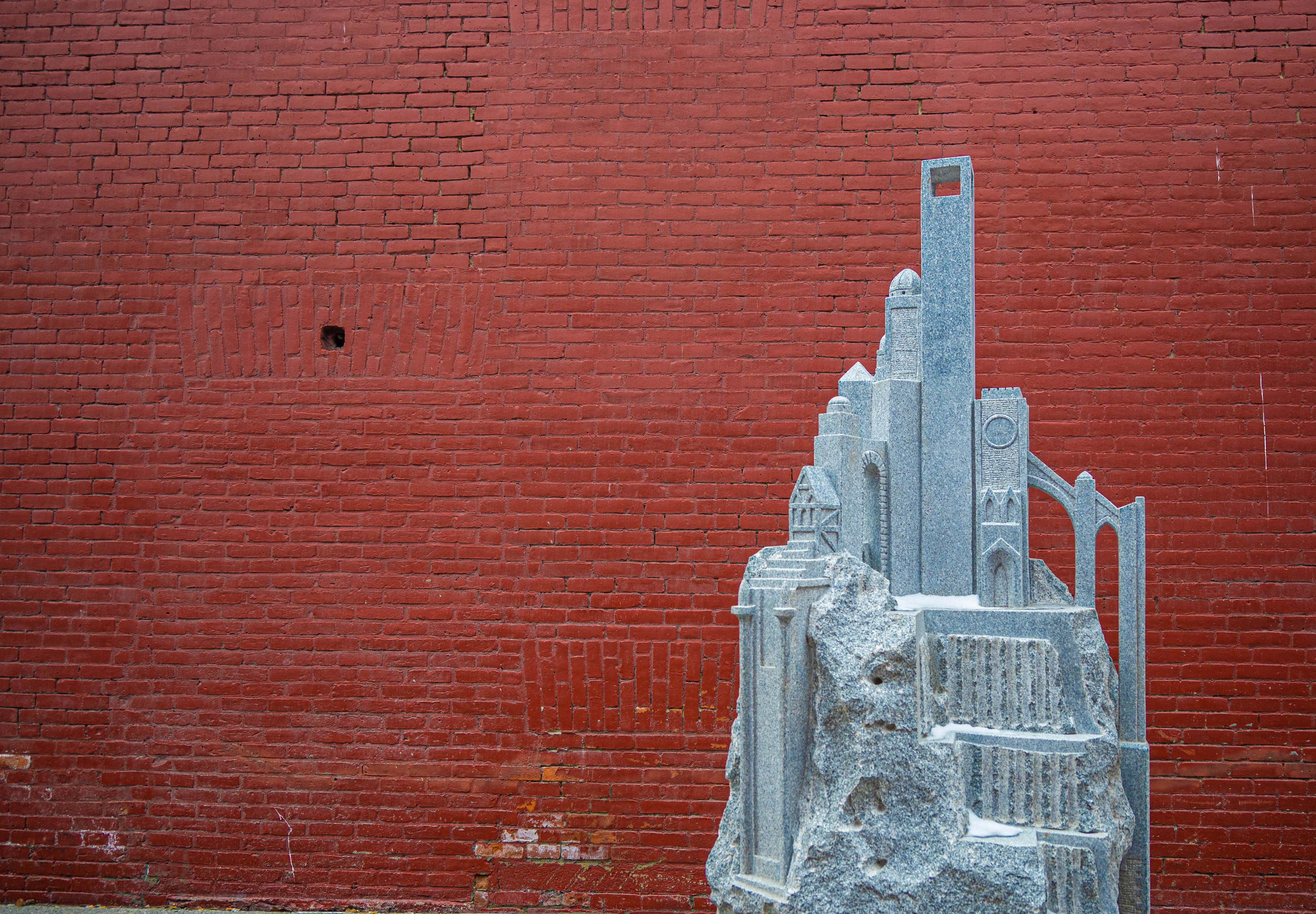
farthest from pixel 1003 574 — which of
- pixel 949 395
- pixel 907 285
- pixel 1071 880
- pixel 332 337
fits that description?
pixel 332 337

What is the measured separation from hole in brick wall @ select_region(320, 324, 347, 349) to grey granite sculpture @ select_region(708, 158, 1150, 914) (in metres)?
3.44

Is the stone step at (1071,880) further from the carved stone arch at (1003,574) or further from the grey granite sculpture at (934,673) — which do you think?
the carved stone arch at (1003,574)

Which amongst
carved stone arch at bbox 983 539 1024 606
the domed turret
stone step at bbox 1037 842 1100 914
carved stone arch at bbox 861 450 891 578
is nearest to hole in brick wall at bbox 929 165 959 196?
the domed turret

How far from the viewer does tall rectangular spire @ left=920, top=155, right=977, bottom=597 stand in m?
3.70

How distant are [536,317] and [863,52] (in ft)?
8.26

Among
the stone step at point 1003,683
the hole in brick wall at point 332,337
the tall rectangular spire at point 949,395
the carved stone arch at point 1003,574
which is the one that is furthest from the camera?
the hole in brick wall at point 332,337

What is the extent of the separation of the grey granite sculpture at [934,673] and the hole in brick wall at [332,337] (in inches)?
136

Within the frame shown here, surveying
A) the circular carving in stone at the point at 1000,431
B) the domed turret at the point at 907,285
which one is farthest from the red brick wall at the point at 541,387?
the circular carving in stone at the point at 1000,431

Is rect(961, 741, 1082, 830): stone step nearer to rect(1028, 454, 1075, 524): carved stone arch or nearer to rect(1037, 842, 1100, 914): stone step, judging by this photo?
rect(1037, 842, 1100, 914): stone step

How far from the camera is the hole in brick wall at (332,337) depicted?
232 inches

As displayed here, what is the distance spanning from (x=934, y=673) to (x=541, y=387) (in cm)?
309

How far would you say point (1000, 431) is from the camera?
365cm

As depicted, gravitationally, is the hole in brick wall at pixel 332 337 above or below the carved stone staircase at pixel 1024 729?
above

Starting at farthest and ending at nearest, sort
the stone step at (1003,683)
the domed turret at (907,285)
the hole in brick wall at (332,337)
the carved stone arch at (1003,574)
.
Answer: the hole in brick wall at (332,337)
the domed turret at (907,285)
the carved stone arch at (1003,574)
the stone step at (1003,683)
